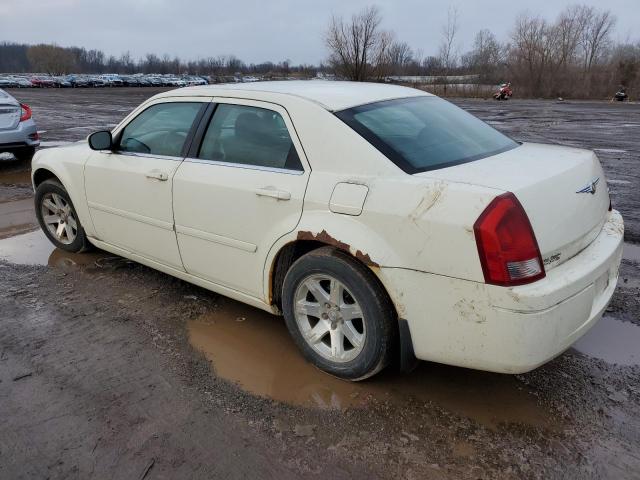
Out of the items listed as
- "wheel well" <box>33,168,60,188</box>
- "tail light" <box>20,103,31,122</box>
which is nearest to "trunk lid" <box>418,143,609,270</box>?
"wheel well" <box>33,168,60,188</box>

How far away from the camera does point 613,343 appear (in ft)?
11.2

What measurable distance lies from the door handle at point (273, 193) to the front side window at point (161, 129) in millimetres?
945

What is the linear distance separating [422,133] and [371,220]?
824 millimetres

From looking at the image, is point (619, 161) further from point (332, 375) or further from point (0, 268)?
point (0, 268)

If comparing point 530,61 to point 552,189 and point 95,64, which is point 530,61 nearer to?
point 552,189

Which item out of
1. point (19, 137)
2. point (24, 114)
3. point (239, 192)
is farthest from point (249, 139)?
point (24, 114)

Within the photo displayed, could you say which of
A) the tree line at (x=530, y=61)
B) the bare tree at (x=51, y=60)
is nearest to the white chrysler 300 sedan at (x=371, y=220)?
the tree line at (x=530, y=61)

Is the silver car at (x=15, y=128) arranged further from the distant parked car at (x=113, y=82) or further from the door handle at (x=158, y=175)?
the distant parked car at (x=113, y=82)

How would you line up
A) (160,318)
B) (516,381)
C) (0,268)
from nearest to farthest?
(516,381) < (160,318) < (0,268)

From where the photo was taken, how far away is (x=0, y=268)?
483cm

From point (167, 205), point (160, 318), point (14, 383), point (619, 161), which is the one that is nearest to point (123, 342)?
point (160, 318)

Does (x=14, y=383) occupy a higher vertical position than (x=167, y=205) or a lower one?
lower

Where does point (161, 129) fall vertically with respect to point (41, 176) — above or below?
above

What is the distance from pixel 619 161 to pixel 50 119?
18.6 m
